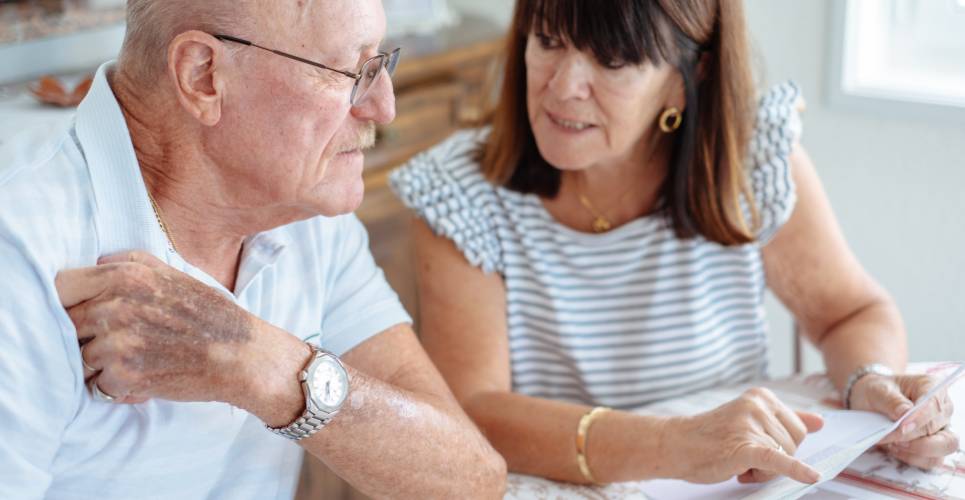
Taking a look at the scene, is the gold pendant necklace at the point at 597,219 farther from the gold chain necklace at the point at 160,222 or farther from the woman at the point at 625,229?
the gold chain necklace at the point at 160,222

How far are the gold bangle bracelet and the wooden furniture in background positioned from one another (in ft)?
4.52

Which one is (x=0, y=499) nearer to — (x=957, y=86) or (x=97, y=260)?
(x=97, y=260)

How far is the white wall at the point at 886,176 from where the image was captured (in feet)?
7.64

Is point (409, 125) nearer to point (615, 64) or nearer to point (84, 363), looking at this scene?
point (615, 64)

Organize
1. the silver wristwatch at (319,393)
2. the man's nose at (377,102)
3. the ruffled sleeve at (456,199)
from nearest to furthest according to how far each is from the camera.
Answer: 1. the silver wristwatch at (319,393)
2. the man's nose at (377,102)
3. the ruffled sleeve at (456,199)

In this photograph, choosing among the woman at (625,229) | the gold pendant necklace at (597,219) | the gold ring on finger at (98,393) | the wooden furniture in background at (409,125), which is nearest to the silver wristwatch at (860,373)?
the woman at (625,229)

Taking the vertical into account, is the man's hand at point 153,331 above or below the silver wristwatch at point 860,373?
above

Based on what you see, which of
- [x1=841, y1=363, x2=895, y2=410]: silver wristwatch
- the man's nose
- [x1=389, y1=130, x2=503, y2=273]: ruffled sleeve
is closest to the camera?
the man's nose

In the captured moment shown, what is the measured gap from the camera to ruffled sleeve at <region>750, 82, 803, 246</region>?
169 cm

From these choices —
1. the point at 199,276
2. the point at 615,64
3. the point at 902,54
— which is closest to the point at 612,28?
the point at 615,64

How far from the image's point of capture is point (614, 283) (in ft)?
5.74

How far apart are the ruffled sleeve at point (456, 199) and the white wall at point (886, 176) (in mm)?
974

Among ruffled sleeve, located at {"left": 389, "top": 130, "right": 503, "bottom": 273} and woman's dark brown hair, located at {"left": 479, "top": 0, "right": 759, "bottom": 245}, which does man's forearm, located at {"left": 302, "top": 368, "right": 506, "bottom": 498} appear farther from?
woman's dark brown hair, located at {"left": 479, "top": 0, "right": 759, "bottom": 245}

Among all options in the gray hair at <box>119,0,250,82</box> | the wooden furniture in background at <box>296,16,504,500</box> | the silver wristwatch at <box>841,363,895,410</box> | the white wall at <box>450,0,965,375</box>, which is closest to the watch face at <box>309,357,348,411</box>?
the gray hair at <box>119,0,250,82</box>
